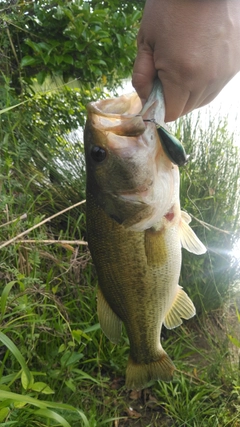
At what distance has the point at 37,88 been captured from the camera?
370 cm

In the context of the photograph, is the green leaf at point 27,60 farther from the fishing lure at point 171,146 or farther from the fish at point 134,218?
the fishing lure at point 171,146

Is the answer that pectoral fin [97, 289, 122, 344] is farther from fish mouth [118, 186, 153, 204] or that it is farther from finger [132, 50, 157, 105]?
finger [132, 50, 157, 105]

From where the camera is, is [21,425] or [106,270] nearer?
[106,270]

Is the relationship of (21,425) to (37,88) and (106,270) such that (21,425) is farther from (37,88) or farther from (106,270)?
(37,88)

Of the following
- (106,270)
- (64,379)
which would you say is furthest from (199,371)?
(106,270)

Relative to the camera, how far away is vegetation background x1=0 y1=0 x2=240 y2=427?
2.46 m

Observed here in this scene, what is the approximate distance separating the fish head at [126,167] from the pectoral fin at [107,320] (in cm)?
38

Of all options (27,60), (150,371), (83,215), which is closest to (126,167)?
(150,371)

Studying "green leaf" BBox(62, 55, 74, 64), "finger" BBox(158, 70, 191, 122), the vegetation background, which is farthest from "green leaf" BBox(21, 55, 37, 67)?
"finger" BBox(158, 70, 191, 122)

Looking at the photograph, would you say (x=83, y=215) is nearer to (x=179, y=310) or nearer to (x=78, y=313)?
(x=78, y=313)

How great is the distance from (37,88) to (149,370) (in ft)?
9.09

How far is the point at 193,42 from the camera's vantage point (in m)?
1.04

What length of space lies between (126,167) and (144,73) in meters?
0.32

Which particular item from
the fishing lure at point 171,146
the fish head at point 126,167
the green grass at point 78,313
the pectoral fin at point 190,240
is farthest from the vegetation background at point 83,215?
the fishing lure at point 171,146
